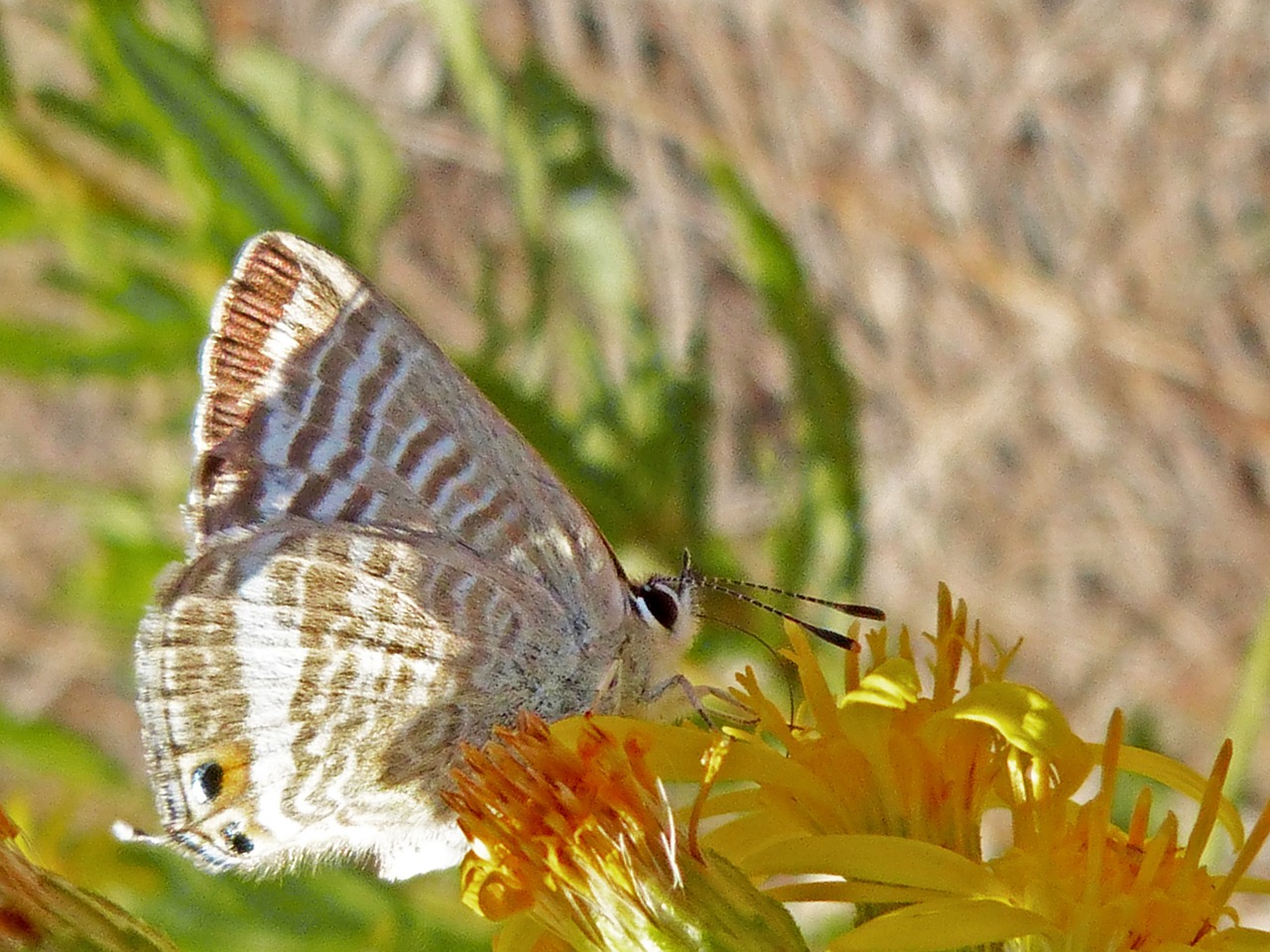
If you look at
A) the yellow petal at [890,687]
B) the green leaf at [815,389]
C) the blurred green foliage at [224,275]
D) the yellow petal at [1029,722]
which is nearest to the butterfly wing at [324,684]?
the yellow petal at [890,687]

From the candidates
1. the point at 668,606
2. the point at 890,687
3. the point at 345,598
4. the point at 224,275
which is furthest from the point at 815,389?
the point at 890,687

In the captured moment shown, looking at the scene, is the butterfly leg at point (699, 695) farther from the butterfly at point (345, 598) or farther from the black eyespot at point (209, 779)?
the black eyespot at point (209, 779)

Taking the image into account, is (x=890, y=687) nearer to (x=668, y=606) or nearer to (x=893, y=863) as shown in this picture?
(x=893, y=863)

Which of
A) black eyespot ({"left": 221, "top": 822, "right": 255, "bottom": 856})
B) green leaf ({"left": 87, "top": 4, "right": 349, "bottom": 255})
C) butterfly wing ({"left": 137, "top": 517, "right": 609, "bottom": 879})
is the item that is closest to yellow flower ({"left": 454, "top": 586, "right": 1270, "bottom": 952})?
butterfly wing ({"left": 137, "top": 517, "right": 609, "bottom": 879})

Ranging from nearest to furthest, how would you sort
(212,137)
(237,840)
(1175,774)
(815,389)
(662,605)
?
1. (1175,774)
2. (237,840)
3. (662,605)
4. (212,137)
5. (815,389)

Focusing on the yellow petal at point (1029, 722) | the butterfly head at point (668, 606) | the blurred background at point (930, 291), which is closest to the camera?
the yellow petal at point (1029, 722)

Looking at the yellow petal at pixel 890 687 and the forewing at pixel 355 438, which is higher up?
the forewing at pixel 355 438

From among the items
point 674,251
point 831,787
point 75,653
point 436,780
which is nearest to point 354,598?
point 436,780
